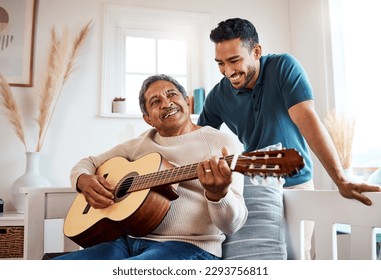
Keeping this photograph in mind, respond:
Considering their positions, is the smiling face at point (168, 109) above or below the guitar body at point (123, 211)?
above

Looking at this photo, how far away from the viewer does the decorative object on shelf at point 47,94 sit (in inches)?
70.7

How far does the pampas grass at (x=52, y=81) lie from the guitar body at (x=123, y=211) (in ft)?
3.03

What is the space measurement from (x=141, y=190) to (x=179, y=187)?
10 centimetres

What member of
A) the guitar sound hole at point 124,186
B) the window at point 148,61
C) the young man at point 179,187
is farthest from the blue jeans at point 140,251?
the window at point 148,61

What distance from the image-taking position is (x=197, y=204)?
903mm

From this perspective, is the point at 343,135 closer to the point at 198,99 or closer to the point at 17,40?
the point at 198,99

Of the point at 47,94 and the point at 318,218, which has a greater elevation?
the point at 47,94

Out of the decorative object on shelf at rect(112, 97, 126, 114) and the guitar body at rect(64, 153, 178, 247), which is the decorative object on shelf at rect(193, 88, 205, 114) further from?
the guitar body at rect(64, 153, 178, 247)

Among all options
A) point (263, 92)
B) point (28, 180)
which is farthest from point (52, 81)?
point (263, 92)

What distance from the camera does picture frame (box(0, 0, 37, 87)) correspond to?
6.36 feet

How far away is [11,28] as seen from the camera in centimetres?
197

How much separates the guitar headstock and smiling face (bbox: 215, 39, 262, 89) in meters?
0.51

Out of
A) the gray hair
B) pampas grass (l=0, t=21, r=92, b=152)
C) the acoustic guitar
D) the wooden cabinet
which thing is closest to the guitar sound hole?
the acoustic guitar

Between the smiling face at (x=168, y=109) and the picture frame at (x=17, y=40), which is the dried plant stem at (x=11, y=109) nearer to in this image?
the picture frame at (x=17, y=40)
